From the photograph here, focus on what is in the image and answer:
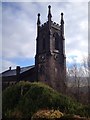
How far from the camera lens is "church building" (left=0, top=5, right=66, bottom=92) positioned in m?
35.5

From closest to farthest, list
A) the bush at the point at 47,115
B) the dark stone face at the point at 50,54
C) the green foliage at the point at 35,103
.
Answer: the bush at the point at 47,115 < the green foliage at the point at 35,103 < the dark stone face at the point at 50,54

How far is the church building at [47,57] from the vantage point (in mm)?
35500

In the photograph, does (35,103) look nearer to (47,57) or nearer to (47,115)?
(47,115)

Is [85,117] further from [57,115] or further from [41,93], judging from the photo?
[41,93]

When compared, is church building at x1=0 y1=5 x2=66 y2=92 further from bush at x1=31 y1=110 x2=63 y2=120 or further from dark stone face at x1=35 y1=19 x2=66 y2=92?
bush at x1=31 y1=110 x2=63 y2=120

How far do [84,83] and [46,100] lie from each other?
61.2 feet

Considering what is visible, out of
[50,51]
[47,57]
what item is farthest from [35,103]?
[50,51]

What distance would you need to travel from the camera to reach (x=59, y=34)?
39781 mm

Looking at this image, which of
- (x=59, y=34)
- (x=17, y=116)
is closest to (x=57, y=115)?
(x=17, y=116)

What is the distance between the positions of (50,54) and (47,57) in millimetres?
678

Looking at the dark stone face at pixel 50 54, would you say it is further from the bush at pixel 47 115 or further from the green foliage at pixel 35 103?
the bush at pixel 47 115

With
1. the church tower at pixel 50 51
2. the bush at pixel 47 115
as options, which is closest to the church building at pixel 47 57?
the church tower at pixel 50 51

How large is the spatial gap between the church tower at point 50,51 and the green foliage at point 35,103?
24831mm

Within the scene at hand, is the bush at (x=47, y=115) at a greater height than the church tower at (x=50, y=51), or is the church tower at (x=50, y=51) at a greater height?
the church tower at (x=50, y=51)
